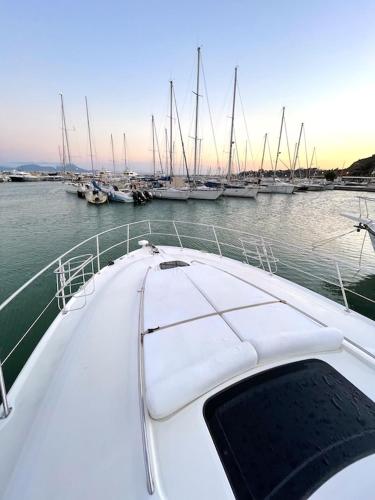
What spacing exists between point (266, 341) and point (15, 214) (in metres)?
21.3

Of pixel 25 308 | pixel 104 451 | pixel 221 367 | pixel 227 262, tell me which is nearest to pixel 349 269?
pixel 227 262

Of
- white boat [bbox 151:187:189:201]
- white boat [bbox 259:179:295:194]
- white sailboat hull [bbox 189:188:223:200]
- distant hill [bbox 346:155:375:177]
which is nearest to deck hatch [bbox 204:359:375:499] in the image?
white boat [bbox 151:187:189:201]

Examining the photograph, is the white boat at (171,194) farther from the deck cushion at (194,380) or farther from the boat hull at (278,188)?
the deck cushion at (194,380)

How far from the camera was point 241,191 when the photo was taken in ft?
101

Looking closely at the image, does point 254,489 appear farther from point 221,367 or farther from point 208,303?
point 208,303

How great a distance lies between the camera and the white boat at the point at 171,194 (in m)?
26.4

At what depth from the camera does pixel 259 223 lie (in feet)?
55.7

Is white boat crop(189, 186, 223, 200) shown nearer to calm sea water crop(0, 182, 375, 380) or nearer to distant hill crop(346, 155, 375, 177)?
calm sea water crop(0, 182, 375, 380)

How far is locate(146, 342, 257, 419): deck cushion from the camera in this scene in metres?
1.30

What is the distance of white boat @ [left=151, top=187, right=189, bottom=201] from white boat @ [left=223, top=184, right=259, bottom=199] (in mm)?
7308

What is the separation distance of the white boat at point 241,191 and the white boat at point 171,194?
7308 millimetres

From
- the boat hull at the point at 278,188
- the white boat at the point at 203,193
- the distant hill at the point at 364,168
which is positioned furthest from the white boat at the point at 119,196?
the distant hill at the point at 364,168

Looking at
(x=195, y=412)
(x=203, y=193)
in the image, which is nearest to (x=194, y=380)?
(x=195, y=412)

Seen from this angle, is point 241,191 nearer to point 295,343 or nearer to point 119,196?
point 119,196
